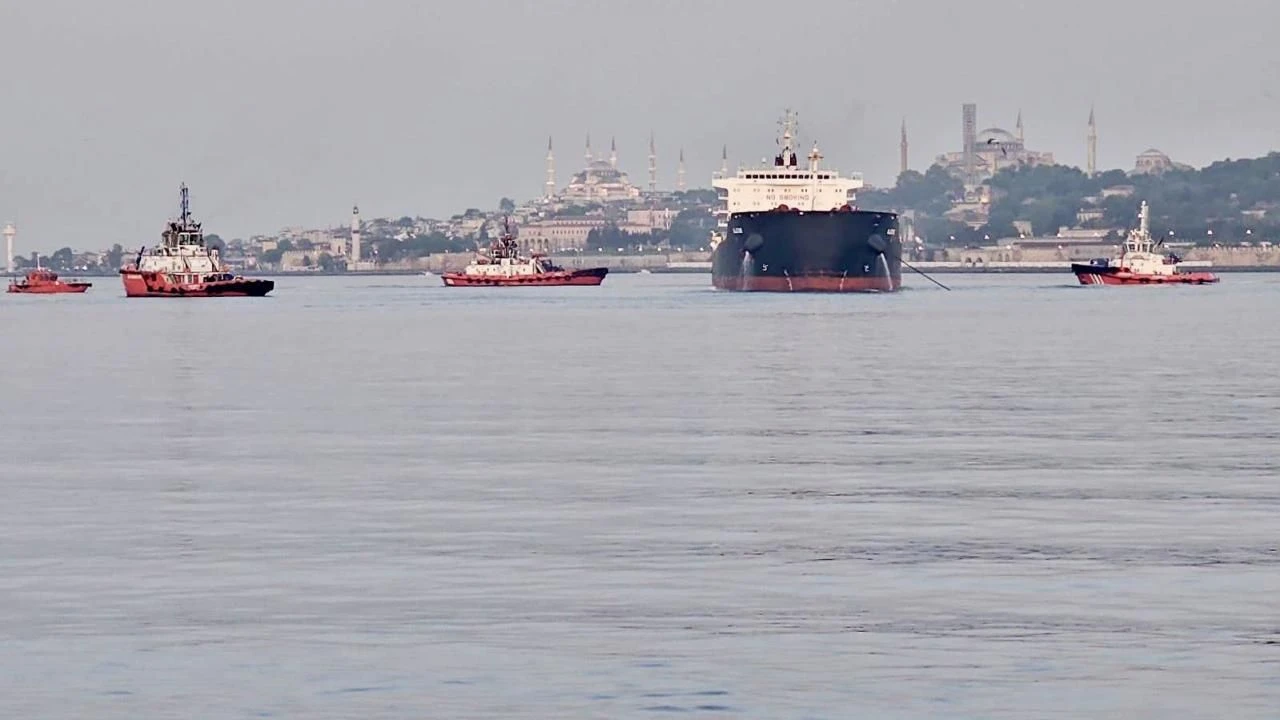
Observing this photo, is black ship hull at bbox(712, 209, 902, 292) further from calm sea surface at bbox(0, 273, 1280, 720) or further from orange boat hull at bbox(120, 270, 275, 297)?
calm sea surface at bbox(0, 273, 1280, 720)

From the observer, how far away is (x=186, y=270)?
17500 cm

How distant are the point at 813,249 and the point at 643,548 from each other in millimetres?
128161

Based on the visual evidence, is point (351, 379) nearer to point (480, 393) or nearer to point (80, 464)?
point (480, 393)

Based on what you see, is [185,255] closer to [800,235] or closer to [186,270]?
[186,270]

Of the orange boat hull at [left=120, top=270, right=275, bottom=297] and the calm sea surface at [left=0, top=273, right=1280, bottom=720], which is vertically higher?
the calm sea surface at [left=0, top=273, right=1280, bottom=720]

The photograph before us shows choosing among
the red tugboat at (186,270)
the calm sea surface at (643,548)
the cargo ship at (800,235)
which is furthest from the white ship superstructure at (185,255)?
the calm sea surface at (643,548)

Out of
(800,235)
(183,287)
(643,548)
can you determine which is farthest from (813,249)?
(643,548)

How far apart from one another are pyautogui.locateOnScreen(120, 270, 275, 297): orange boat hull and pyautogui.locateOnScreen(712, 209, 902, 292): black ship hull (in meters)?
34.6

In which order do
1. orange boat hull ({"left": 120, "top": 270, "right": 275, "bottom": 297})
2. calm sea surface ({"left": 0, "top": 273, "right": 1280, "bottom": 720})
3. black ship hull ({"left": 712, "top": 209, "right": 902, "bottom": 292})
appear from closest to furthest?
calm sea surface ({"left": 0, "top": 273, "right": 1280, "bottom": 720}) < black ship hull ({"left": 712, "top": 209, "right": 902, "bottom": 292}) < orange boat hull ({"left": 120, "top": 270, "right": 275, "bottom": 297})

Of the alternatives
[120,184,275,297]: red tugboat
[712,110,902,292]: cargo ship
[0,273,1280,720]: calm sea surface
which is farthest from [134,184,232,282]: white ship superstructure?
[0,273,1280,720]: calm sea surface

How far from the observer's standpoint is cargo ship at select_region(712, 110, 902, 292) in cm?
14950

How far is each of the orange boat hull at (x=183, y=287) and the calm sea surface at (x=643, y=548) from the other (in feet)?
389

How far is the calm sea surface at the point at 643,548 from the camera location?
17469mm

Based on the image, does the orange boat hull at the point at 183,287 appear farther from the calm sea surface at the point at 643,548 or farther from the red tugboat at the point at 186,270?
the calm sea surface at the point at 643,548
